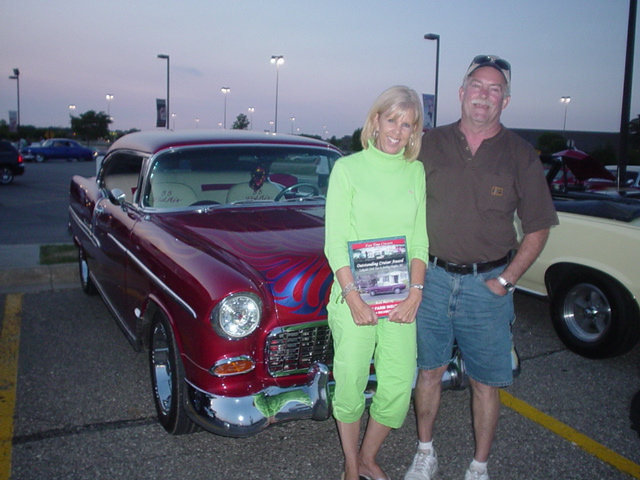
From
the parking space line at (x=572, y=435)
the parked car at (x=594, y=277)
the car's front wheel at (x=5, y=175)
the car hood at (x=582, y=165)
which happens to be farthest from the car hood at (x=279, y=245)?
the car's front wheel at (x=5, y=175)

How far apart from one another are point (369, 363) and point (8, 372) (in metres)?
2.75

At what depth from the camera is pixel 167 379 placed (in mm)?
3225

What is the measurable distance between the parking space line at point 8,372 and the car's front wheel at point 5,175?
15.6 metres

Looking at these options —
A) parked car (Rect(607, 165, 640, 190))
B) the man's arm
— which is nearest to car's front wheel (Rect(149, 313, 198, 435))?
the man's arm

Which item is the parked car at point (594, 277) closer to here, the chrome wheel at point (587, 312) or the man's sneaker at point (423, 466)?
the chrome wheel at point (587, 312)

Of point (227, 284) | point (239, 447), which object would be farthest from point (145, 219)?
point (239, 447)

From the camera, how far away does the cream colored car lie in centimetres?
411

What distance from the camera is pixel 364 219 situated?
2.40 meters

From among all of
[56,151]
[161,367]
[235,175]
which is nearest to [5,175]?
[56,151]

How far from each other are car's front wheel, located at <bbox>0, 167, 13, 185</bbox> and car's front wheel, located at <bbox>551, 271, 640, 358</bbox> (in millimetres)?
19184

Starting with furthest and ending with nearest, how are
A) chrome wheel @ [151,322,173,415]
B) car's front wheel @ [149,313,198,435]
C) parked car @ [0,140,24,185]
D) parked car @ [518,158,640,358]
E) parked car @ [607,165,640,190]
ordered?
1. parked car @ [0,140,24,185]
2. parked car @ [607,165,640,190]
3. parked car @ [518,158,640,358]
4. chrome wheel @ [151,322,173,415]
5. car's front wheel @ [149,313,198,435]

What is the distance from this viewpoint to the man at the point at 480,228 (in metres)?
2.45

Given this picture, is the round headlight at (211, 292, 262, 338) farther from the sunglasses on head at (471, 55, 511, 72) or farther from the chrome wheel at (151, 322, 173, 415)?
the sunglasses on head at (471, 55, 511, 72)

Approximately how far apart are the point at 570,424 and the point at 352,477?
1.55 m
